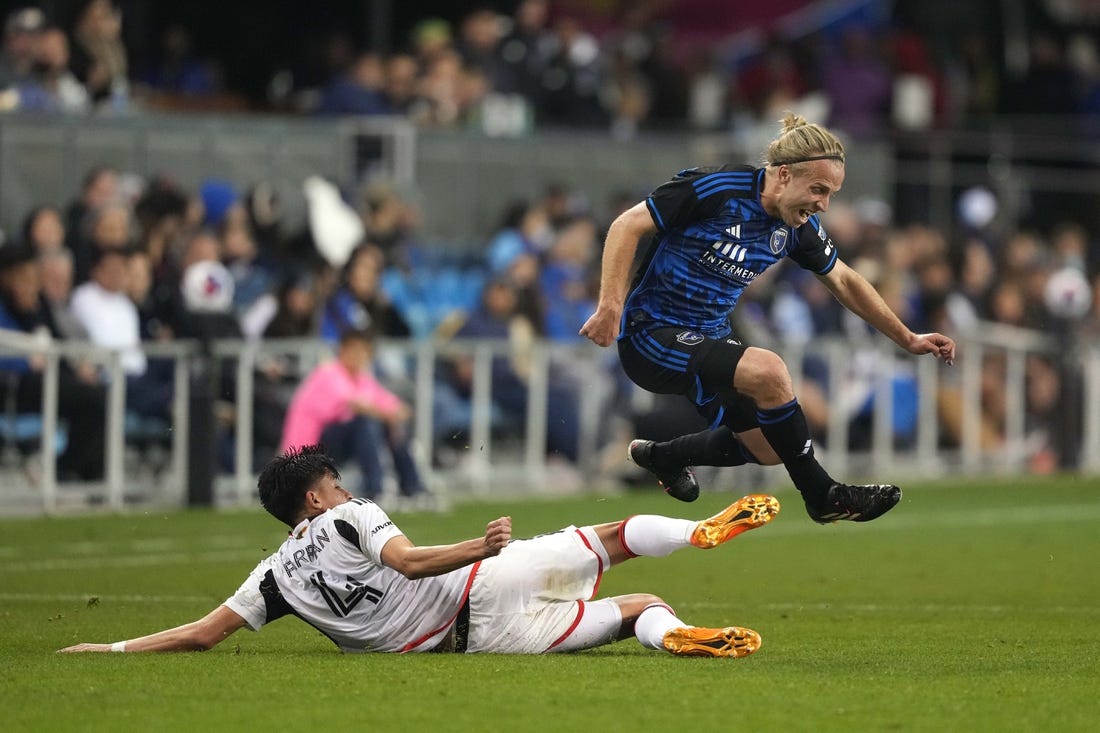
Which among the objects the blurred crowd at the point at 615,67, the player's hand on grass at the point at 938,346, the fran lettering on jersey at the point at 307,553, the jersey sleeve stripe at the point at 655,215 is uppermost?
the blurred crowd at the point at 615,67

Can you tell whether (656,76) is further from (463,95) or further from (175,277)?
(175,277)

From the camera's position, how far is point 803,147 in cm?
942

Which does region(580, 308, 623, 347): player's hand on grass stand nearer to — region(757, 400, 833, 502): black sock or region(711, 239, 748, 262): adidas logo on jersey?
region(711, 239, 748, 262): adidas logo on jersey

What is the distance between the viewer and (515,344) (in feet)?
59.7

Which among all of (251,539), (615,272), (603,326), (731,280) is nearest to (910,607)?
(731,280)

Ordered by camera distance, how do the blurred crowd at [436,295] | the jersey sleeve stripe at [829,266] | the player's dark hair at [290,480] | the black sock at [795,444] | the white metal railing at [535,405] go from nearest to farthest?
the player's dark hair at [290,480] → the black sock at [795,444] → the jersey sleeve stripe at [829,266] → the white metal railing at [535,405] → the blurred crowd at [436,295]

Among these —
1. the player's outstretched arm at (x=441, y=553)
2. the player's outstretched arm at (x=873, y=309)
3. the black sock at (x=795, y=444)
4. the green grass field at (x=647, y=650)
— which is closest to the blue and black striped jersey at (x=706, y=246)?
the player's outstretched arm at (x=873, y=309)

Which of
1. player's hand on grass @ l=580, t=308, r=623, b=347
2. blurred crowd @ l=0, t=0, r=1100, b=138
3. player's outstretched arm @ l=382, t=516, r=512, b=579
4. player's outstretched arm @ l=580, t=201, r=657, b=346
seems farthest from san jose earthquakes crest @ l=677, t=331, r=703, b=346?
blurred crowd @ l=0, t=0, r=1100, b=138

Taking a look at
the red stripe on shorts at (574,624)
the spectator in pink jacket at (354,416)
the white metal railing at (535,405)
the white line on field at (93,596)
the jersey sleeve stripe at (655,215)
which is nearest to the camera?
the red stripe on shorts at (574,624)

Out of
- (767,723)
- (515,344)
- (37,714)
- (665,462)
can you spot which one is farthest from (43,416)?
(767,723)

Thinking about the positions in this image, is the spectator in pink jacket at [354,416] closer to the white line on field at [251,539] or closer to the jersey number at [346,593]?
the white line on field at [251,539]

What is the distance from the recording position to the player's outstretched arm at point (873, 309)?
10086 millimetres

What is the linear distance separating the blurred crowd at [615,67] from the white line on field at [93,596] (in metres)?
6.45

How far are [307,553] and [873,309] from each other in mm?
3107
